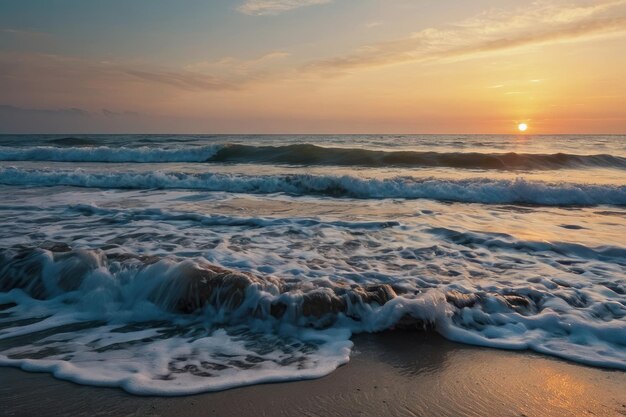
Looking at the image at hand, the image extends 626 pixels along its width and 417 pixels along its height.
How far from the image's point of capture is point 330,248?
5898 mm

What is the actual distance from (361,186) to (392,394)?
32.1ft

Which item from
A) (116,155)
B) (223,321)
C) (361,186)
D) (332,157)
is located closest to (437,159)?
(332,157)

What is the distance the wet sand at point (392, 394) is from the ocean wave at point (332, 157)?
1586cm

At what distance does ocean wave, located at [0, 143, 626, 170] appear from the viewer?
62.2ft

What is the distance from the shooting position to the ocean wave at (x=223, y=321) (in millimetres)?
3027

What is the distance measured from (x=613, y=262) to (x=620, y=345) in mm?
2363

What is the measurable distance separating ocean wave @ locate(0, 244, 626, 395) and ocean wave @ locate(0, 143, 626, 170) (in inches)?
589

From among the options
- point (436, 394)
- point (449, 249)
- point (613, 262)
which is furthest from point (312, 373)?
point (613, 262)

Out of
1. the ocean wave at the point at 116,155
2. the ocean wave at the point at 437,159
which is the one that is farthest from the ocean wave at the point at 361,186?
the ocean wave at the point at 116,155

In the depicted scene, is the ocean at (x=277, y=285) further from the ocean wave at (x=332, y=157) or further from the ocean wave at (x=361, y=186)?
the ocean wave at (x=332, y=157)

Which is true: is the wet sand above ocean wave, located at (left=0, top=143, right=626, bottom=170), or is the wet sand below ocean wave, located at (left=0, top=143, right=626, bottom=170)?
below

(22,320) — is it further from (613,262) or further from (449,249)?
(613,262)

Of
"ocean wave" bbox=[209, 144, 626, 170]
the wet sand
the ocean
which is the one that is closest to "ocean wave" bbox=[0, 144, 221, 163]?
"ocean wave" bbox=[209, 144, 626, 170]

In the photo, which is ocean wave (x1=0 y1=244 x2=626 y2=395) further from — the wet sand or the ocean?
the wet sand
